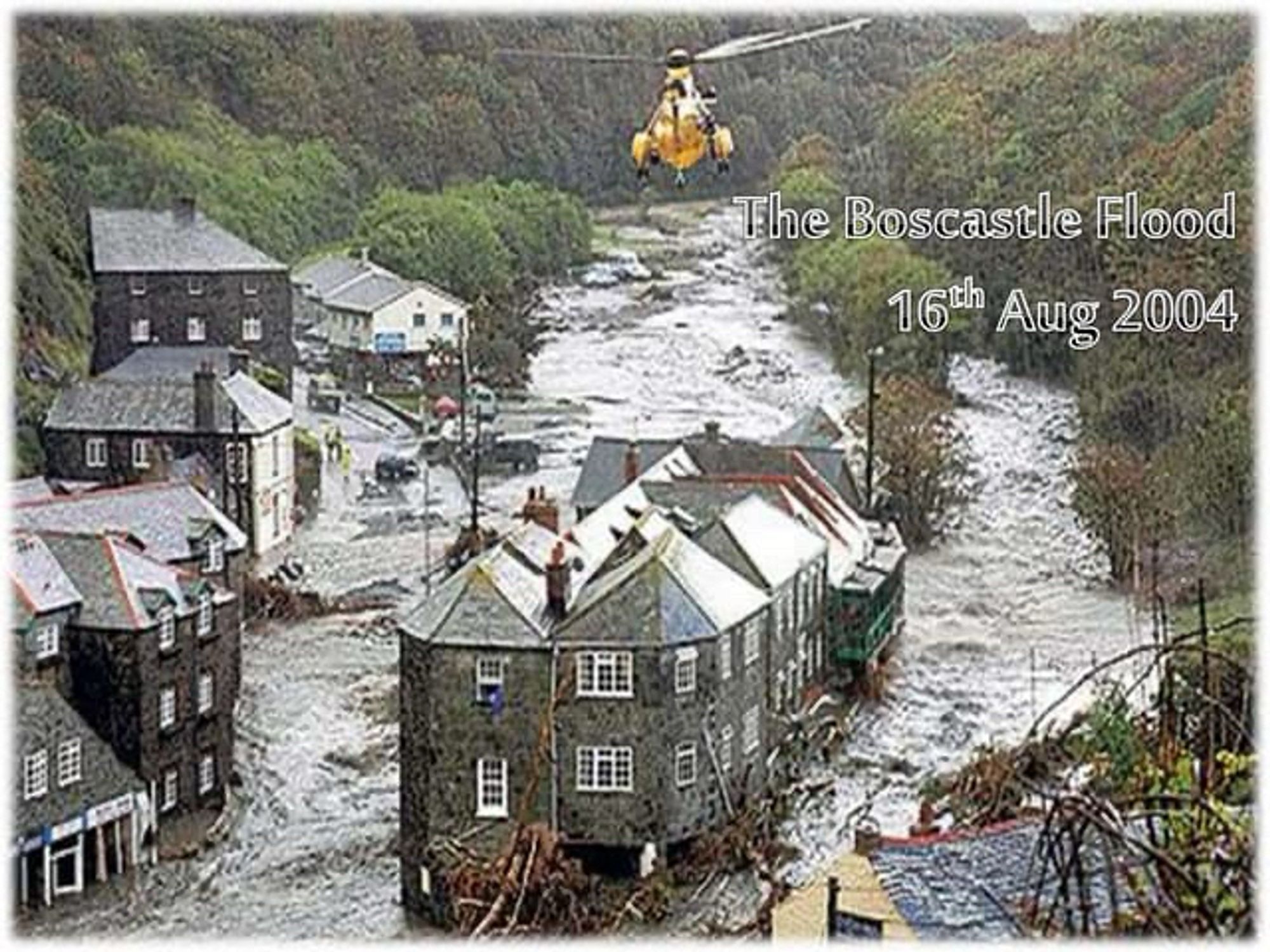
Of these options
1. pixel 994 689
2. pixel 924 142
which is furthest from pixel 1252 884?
pixel 924 142

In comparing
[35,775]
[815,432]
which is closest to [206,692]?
[35,775]

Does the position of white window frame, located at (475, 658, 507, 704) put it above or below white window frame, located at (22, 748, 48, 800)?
above

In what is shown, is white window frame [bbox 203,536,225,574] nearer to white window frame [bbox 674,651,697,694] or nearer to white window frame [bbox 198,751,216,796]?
white window frame [bbox 198,751,216,796]

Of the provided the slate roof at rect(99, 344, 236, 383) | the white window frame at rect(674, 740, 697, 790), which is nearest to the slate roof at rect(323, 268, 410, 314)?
the slate roof at rect(99, 344, 236, 383)

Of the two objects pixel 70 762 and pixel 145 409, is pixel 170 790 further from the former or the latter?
pixel 145 409

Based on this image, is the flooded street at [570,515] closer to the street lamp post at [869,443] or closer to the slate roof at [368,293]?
the street lamp post at [869,443]

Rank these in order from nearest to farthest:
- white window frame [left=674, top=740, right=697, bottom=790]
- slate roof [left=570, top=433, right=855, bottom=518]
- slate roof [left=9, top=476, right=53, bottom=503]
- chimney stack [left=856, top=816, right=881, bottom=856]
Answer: chimney stack [left=856, top=816, right=881, bottom=856] < white window frame [left=674, top=740, right=697, bottom=790] < slate roof [left=9, top=476, right=53, bottom=503] < slate roof [left=570, top=433, right=855, bottom=518]

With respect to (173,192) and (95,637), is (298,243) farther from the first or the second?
(95,637)
